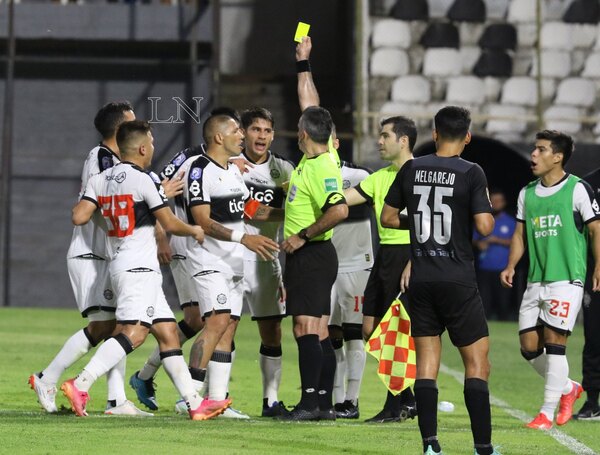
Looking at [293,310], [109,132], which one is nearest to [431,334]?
[293,310]

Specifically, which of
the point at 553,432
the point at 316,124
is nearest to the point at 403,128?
the point at 316,124

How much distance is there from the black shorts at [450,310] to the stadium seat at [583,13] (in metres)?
19.0

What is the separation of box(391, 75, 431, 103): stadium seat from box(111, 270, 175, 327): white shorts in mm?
16344

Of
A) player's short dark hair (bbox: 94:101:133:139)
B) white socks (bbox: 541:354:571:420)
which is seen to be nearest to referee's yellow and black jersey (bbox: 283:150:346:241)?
player's short dark hair (bbox: 94:101:133:139)

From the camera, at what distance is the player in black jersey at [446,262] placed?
7430mm

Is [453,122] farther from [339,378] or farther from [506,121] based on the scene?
[506,121]

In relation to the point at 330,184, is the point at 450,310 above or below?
below

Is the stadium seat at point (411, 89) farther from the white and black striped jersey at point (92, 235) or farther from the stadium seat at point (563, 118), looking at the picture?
the white and black striped jersey at point (92, 235)

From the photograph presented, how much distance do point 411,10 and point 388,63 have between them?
3.60 feet

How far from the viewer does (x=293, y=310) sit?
31.2ft

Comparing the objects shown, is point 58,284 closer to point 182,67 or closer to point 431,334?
point 182,67

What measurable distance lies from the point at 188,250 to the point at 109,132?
104 cm

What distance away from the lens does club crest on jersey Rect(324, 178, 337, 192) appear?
948 cm

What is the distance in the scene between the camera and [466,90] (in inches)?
1002
